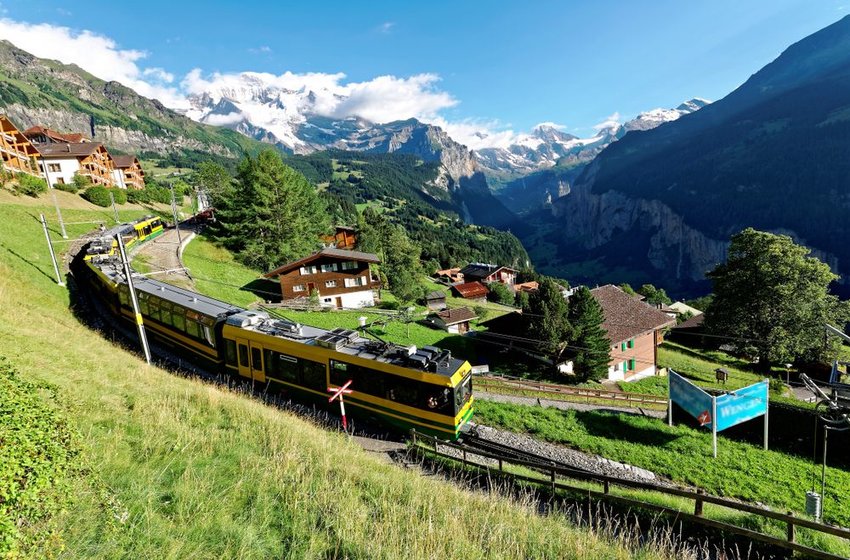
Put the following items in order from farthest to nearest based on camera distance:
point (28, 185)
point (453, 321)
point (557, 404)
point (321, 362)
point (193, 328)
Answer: point (453, 321) → point (28, 185) → point (557, 404) → point (193, 328) → point (321, 362)

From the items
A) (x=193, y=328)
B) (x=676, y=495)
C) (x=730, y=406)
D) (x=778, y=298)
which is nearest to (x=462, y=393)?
(x=676, y=495)

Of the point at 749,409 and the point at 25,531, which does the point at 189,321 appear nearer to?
the point at 25,531

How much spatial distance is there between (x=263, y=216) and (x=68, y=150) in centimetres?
4640

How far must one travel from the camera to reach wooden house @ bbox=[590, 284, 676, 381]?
39.0 metres

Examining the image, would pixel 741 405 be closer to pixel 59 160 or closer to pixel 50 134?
pixel 59 160

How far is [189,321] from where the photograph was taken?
68.3ft

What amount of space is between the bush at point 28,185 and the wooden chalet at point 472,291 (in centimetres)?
7632

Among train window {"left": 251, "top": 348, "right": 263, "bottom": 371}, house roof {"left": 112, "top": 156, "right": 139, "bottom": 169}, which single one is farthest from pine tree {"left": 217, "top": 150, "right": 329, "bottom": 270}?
house roof {"left": 112, "top": 156, "right": 139, "bottom": 169}

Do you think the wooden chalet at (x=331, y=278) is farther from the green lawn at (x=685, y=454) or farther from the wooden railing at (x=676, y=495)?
the wooden railing at (x=676, y=495)

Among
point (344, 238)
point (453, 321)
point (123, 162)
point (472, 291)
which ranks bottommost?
point (472, 291)

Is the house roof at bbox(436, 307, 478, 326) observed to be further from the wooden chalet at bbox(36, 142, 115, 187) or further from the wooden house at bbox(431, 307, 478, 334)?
the wooden chalet at bbox(36, 142, 115, 187)

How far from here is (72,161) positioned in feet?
213

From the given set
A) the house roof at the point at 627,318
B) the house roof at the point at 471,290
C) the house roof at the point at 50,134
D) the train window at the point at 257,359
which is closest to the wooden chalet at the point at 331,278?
the train window at the point at 257,359

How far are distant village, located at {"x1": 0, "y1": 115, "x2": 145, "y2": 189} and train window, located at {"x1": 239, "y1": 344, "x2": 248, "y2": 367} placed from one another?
37617mm
